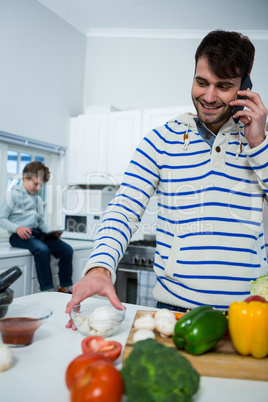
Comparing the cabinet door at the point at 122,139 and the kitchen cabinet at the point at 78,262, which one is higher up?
the cabinet door at the point at 122,139

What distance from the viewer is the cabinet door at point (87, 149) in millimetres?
3883

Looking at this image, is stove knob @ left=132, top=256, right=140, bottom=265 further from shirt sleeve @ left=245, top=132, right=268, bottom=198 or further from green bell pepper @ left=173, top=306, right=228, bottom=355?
green bell pepper @ left=173, top=306, right=228, bottom=355

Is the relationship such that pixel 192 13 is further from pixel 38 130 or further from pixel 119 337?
pixel 119 337

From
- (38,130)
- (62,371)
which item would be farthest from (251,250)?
(38,130)

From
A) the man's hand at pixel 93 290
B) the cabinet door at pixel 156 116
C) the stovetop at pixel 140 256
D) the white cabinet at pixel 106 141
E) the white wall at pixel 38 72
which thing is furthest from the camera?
the white cabinet at pixel 106 141

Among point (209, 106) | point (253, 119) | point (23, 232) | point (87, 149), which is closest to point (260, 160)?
point (253, 119)

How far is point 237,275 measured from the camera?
1019 millimetres

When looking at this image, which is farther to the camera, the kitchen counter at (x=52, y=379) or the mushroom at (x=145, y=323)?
the mushroom at (x=145, y=323)

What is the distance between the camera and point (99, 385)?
0.46 m

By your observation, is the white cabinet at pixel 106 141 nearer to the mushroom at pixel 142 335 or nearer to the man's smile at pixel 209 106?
the man's smile at pixel 209 106

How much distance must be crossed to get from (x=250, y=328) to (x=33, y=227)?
276cm

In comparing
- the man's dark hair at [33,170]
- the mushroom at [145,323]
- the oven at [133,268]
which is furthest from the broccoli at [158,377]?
the man's dark hair at [33,170]

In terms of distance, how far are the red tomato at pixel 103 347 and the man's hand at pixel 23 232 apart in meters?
2.39

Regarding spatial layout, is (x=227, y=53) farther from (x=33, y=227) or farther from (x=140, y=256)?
(x=33, y=227)
